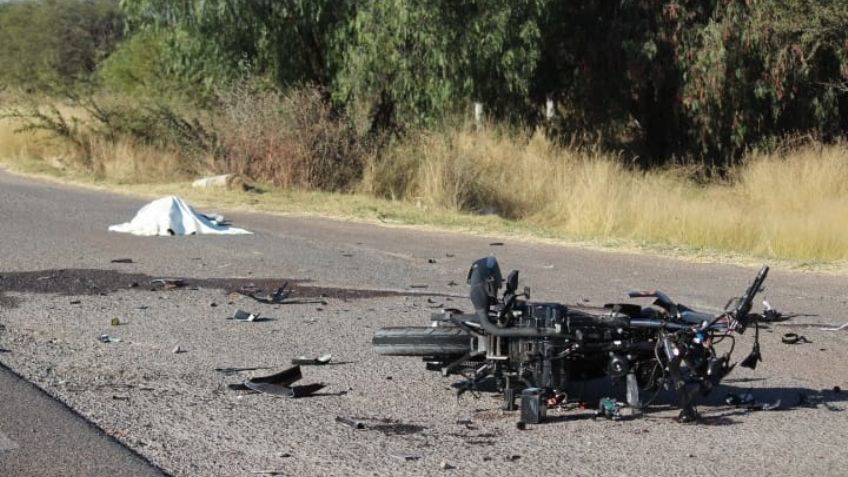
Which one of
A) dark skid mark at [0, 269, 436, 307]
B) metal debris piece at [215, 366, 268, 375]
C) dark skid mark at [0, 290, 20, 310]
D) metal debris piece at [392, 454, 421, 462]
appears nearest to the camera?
metal debris piece at [392, 454, 421, 462]

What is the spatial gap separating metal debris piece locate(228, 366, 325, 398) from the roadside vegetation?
978cm

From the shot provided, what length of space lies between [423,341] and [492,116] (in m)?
19.5

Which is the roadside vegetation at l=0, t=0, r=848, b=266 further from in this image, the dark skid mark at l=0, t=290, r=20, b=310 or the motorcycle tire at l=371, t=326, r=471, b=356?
the motorcycle tire at l=371, t=326, r=471, b=356

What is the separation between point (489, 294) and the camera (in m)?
7.56

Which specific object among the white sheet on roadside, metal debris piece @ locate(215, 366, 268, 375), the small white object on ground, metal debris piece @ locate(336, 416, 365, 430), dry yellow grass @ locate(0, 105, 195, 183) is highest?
dry yellow grass @ locate(0, 105, 195, 183)

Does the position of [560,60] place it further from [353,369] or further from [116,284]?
[353,369]

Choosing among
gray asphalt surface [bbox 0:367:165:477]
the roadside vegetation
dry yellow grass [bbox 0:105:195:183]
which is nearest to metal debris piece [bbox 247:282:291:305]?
gray asphalt surface [bbox 0:367:165:477]

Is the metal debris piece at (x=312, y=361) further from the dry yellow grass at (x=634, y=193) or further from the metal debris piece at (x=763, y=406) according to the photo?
the dry yellow grass at (x=634, y=193)

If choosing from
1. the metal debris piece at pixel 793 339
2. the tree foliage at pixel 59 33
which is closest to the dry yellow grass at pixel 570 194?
the metal debris piece at pixel 793 339

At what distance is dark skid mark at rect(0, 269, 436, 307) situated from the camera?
1147 centimetres

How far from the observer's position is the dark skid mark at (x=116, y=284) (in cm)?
1147

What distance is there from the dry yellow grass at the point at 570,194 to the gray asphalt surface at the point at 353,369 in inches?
120

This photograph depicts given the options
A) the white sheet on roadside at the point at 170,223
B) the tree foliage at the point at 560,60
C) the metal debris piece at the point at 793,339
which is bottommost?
the metal debris piece at the point at 793,339

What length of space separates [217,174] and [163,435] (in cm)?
1611
